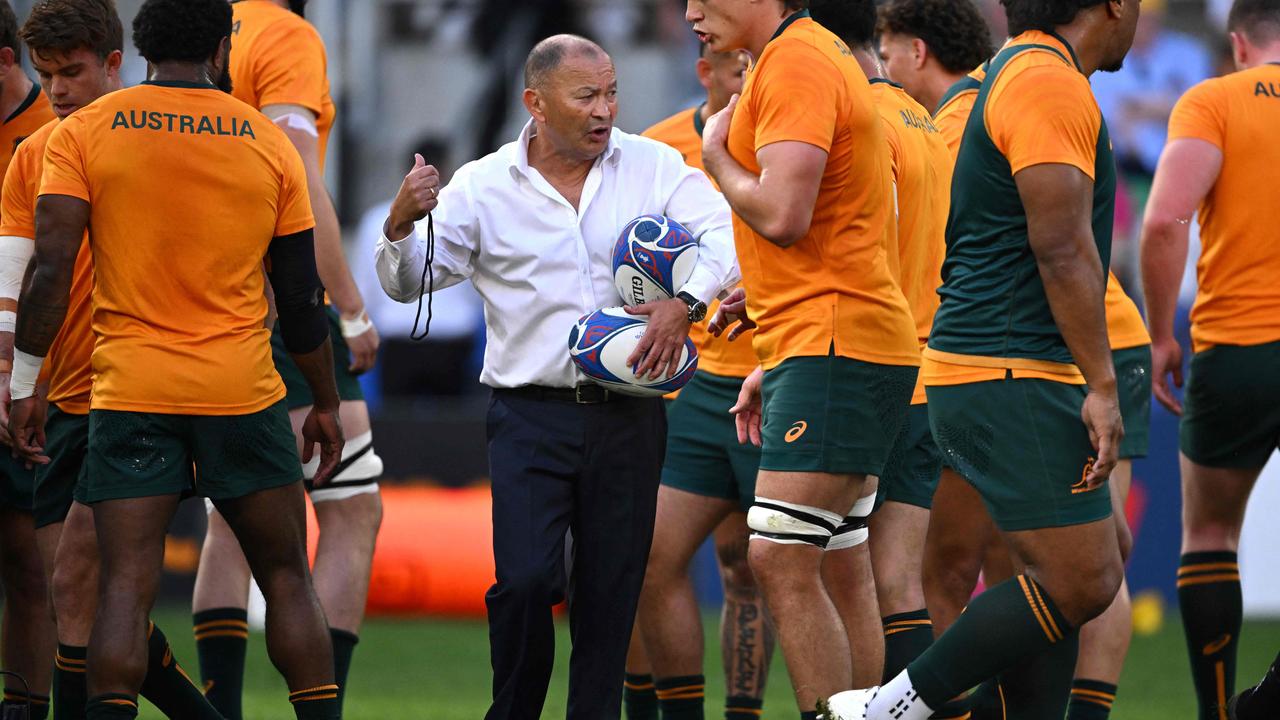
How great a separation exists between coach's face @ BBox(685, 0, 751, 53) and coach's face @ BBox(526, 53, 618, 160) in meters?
0.33

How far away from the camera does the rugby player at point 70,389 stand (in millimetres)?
5402

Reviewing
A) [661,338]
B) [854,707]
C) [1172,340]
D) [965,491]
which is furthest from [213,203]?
[1172,340]

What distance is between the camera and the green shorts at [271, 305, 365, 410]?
6641mm

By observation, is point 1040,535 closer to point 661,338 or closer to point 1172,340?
point 661,338

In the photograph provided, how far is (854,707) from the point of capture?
497 centimetres

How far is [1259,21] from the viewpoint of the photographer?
6.68m

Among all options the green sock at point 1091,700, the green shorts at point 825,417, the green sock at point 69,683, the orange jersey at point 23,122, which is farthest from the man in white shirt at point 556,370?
the green sock at point 1091,700

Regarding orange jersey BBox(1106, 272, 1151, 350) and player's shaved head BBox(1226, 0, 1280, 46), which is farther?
player's shaved head BBox(1226, 0, 1280, 46)

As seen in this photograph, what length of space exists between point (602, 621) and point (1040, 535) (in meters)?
1.41

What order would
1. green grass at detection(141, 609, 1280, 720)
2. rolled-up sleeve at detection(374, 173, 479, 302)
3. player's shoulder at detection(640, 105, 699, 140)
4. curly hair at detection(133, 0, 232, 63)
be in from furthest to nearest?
green grass at detection(141, 609, 1280, 720), player's shoulder at detection(640, 105, 699, 140), rolled-up sleeve at detection(374, 173, 479, 302), curly hair at detection(133, 0, 232, 63)

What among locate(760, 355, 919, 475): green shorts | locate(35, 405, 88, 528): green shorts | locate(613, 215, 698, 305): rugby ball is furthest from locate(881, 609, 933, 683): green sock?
locate(35, 405, 88, 528): green shorts

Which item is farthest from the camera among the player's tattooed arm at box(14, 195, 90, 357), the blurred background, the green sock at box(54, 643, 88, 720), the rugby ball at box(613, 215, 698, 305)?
the blurred background

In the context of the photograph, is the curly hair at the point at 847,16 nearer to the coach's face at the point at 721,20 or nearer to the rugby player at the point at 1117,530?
the rugby player at the point at 1117,530

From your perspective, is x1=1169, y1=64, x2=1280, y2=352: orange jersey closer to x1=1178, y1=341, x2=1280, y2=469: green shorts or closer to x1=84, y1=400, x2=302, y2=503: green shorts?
x1=1178, y1=341, x2=1280, y2=469: green shorts
